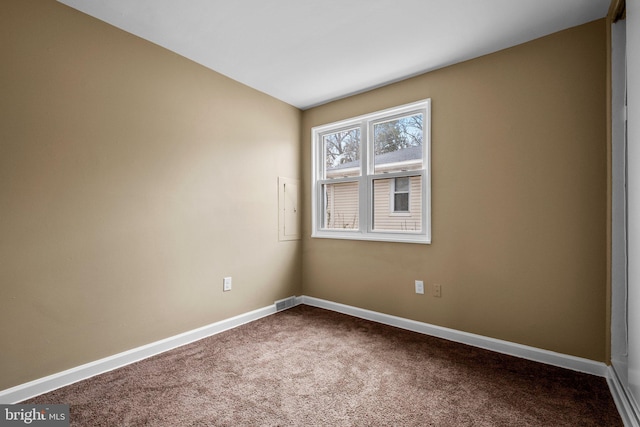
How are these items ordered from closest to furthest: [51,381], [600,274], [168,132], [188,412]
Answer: [188,412]
[51,381]
[600,274]
[168,132]

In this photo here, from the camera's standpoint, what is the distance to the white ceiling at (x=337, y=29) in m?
1.94

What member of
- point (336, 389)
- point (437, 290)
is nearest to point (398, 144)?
point (437, 290)

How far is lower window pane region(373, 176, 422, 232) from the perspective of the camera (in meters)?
A: 2.98

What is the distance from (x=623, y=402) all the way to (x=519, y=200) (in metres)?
1.33

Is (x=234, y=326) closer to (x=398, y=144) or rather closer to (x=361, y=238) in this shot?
(x=361, y=238)

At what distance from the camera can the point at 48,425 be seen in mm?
1590

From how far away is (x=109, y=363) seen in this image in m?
2.11

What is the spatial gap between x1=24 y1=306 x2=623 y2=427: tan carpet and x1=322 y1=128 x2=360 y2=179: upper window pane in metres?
1.87

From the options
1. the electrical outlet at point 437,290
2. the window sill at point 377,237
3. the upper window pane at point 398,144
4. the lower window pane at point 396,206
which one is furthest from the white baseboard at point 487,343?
the upper window pane at point 398,144

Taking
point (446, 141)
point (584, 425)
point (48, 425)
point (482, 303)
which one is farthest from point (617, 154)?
point (48, 425)

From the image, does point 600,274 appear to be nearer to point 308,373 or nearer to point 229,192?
point 308,373

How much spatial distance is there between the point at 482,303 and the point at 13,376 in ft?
10.6

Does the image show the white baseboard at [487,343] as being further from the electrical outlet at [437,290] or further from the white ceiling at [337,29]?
the white ceiling at [337,29]
